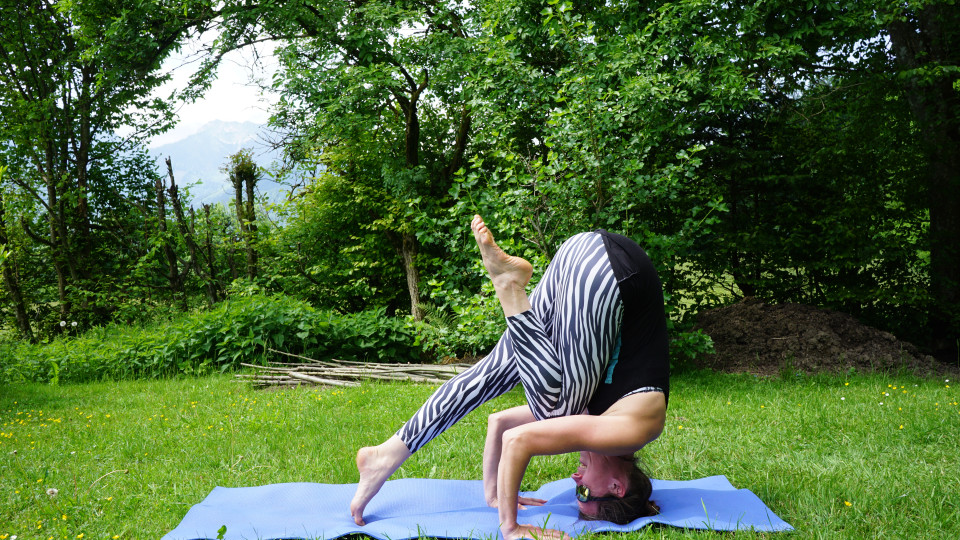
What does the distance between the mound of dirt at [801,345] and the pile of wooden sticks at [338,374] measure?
3070mm

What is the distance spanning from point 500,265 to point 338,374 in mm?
4970

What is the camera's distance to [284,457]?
4.11 metres

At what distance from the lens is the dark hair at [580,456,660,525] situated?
276 cm

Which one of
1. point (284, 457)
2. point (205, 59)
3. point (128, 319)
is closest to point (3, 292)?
point (128, 319)

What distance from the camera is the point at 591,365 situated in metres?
2.52

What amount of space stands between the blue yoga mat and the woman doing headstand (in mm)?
216

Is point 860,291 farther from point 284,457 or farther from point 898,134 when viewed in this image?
point 284,457

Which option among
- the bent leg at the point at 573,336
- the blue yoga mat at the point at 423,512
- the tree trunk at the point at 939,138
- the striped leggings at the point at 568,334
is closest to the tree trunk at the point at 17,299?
the blue yoga mat at the point at 423,512

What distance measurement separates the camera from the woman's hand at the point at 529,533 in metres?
2.48

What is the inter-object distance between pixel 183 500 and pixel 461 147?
722 cm

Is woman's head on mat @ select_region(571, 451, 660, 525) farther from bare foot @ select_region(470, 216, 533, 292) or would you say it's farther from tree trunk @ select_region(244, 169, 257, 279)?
tree trunk @ select_region(244, 169, 257, 279)

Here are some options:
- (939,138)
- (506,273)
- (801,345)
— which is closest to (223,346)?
(506,273)

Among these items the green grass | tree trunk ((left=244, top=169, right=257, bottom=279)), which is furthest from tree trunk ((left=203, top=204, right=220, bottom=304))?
the green grass

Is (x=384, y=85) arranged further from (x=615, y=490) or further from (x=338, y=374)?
(x=615, y=490)
